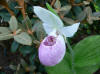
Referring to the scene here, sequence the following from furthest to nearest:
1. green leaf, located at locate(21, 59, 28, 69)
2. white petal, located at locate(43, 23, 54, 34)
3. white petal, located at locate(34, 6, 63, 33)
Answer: green leaf, located at locate(21, 59, 28, 69) < white petal, located at locate(43, 23, 54, 34) < white petal, located at locate(34, 6, 63, 33)

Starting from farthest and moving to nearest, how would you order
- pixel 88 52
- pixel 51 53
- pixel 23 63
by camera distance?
pixel 23 63 < pixel 88 52 < pixel 51 53

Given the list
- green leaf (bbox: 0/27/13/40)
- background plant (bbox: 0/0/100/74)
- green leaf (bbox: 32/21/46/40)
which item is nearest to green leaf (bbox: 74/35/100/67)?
background plant (bbox: 0/0/100/74)

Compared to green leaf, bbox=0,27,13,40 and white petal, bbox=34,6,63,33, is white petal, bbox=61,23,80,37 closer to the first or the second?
white petal, bbox=34,6,63,33

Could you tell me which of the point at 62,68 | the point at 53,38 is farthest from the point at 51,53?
the point at 62,68

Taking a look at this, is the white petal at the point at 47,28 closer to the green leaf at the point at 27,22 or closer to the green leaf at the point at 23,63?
the green leaf at the point at 27,22

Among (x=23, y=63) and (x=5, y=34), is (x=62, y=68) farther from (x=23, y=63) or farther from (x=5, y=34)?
(x=5, y=34)
